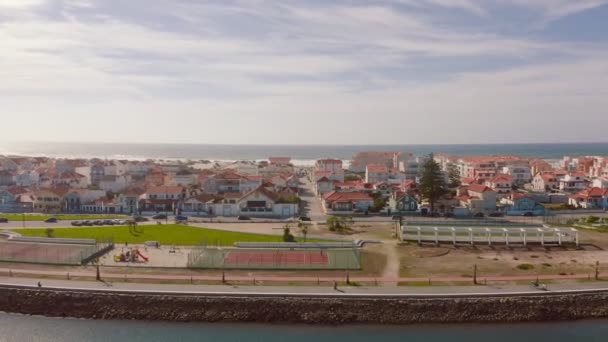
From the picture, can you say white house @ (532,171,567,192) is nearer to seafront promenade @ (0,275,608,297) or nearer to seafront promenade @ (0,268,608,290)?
seafront promenade @ (0,268,608,290)

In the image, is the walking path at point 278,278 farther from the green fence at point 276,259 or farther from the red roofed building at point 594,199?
the red roofed building at point 594,199

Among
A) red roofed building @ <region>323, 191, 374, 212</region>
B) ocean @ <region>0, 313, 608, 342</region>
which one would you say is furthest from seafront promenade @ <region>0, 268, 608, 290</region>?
red roofed building @ <region>323, 191, 374, 212</region>

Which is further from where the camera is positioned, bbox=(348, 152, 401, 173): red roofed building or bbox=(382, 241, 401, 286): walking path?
bbox=(348, 152, 401, 173): red roofed building

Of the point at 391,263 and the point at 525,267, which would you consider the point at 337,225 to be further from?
the point at 525,267

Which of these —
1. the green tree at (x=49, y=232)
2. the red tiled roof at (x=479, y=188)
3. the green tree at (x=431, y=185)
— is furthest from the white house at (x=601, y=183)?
the green tree at (x=49, y=232)

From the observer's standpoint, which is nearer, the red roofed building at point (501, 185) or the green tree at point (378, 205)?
the green tree at point (378, 205)

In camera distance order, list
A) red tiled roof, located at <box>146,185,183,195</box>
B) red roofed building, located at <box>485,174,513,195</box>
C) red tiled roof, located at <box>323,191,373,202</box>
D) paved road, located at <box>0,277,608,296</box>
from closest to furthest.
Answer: paved road, located at <box>0,277,608,296</box> < red tiled roof, located at <box>323,191,373,202</box> < red tiled roof, located at <box>146,185,183,195</box> < red roofed building, located at <box>485,174,513,195</box>
